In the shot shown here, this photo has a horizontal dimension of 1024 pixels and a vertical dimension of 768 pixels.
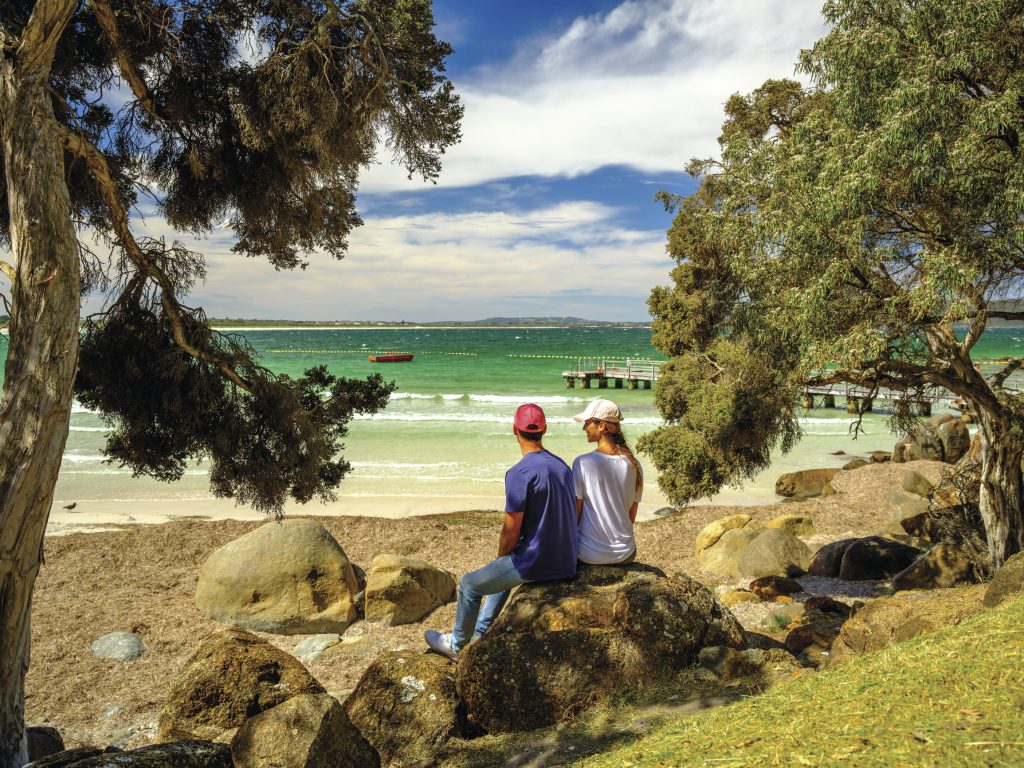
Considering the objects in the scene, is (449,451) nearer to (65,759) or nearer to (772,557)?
(772,557)

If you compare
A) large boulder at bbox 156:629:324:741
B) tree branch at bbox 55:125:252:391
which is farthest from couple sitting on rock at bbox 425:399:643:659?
tree branch at bbox 55:125:252:391

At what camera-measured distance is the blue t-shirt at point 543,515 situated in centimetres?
459

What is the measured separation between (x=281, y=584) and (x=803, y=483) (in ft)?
47.6

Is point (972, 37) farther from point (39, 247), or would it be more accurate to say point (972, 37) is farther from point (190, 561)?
point (190, 561)

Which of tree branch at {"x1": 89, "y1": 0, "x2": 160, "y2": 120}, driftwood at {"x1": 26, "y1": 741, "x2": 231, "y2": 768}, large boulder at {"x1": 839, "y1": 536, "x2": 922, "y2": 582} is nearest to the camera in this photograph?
driftwood at {"x1": 26, "y1": 741, "x2": 231, "y2": 768}

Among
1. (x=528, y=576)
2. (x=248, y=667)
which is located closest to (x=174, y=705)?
(x=248, y=667)

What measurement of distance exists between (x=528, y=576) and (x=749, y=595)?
6038 mm

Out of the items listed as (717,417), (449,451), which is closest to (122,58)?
(717,417)

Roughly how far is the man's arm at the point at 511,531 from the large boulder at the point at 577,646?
→ 450 millimetres

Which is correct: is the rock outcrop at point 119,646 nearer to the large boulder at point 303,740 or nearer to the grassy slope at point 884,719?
the large boulder at point 303,740

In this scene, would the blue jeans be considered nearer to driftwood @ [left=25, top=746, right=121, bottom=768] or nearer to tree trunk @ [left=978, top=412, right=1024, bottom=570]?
driftwood @ [left=25, top=746, right=121, bottom=768]

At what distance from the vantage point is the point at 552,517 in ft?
15.3

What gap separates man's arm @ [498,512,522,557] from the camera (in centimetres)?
459

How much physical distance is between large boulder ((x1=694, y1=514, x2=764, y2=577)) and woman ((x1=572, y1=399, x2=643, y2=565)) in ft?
23.4
